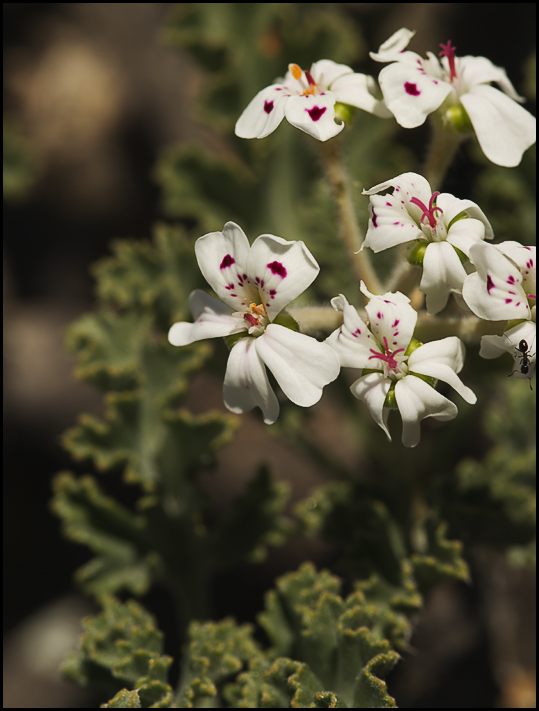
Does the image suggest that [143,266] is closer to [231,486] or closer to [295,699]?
[231,486]

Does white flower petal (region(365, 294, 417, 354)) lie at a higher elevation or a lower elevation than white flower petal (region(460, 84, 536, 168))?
lower

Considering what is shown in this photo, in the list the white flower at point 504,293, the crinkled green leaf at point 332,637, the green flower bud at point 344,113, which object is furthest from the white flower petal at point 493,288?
the crinkled green leaf at point 332,637

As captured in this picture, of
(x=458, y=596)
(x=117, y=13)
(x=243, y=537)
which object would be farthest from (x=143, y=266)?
(x=117, y=13)

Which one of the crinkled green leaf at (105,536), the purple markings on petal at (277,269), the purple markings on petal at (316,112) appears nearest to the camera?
the purple markings on petal at (277,269)

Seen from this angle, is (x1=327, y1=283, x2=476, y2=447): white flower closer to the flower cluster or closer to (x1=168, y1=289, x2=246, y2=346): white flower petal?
the flower cluster

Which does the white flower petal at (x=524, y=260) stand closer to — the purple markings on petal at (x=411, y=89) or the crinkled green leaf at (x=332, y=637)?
the purple markings on petal at (x=411, y=89)

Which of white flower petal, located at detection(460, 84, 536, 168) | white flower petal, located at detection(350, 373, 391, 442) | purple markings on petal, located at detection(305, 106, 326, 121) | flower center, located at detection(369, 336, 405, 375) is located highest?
purple markings on petal, located at detection(305, 106, 326, 121)

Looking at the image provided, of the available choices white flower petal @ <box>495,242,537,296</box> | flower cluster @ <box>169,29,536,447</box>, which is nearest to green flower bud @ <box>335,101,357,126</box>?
flower cluster @ <box>169,29,536,447</box>
